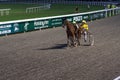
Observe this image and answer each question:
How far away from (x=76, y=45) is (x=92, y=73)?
6.62 meters

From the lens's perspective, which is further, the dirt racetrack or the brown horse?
the brown horse

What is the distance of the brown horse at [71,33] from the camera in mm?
17759

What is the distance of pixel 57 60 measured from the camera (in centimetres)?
1520

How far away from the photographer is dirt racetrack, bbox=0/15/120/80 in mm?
12227

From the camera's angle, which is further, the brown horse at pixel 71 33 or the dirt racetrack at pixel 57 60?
the brown horse at pixel 71 33

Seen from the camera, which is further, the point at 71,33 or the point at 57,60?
the point at 71,33

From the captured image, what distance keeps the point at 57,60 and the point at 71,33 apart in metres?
3.21

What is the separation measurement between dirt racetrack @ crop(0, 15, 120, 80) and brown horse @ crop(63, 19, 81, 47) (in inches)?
16.9

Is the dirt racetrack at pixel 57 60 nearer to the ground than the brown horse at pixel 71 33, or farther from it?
nearer to the ground

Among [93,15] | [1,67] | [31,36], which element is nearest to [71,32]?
[1,67]

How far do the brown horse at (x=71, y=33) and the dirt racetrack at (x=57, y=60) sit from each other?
43cm

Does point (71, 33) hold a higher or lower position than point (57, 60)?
higher

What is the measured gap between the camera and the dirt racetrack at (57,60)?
12.2m

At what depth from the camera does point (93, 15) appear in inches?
1560
